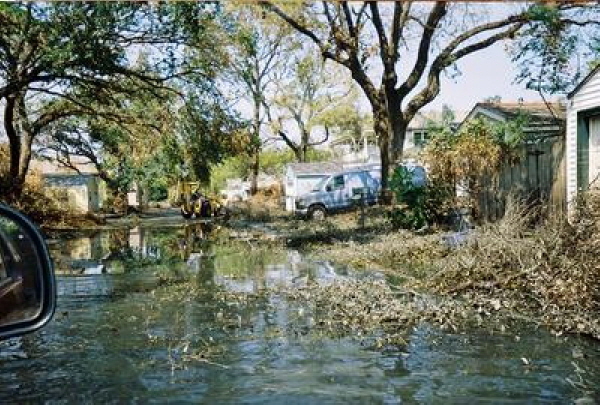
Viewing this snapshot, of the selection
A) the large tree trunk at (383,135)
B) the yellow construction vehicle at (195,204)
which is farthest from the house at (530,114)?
the yellow construction vehicle at (195,204)

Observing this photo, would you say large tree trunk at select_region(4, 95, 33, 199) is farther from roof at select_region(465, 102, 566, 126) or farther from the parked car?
roof at select_region(465, 102, 566, 126)

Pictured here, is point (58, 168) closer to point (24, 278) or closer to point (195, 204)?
point (195, 204)

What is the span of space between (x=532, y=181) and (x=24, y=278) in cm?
1538

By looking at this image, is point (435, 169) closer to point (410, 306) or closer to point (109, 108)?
point (410, 306)

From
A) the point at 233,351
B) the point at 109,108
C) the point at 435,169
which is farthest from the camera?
the point at 109,108

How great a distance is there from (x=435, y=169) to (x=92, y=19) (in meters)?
8.95

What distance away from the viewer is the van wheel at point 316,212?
3153cm

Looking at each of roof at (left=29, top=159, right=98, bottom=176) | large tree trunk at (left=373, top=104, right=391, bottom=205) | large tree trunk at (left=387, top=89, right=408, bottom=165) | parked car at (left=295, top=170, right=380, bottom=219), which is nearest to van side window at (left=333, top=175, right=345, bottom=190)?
parked car at (left=295, top=170, right=380, bottom=219)

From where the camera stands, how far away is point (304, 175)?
47281 mm

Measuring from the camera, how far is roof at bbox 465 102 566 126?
25.1 metres

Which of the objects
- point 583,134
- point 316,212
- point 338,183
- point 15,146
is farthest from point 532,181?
point 15,146

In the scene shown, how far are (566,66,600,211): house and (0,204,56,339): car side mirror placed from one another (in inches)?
524

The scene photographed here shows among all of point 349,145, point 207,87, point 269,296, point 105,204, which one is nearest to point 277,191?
point 105,204

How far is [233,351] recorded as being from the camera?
7262 mm
